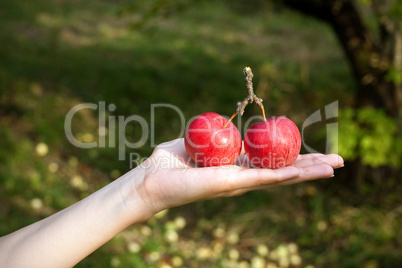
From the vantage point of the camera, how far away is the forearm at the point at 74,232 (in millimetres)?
1804

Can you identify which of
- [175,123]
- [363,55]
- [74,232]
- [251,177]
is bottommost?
[74,232]

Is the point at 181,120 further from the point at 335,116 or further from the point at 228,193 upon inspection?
the point at 228,193

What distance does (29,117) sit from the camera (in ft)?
16.9

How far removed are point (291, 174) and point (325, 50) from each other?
7.57 m

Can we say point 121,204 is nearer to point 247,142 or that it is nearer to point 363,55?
point 247,142

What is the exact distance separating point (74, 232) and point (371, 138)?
2806 millimetres

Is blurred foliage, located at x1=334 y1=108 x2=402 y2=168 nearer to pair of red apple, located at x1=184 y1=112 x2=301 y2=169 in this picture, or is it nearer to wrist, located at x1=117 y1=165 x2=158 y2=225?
pair of red apple, located at x1=184 y1=112 x2=301 y2=169

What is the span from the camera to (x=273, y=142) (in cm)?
216

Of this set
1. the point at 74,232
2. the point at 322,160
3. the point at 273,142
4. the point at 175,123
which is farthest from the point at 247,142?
the point at 175,123

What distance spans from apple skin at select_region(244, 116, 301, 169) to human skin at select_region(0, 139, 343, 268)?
168 millimetres

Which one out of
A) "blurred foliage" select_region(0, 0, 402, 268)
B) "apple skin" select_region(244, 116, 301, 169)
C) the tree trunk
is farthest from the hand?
the tree trunk

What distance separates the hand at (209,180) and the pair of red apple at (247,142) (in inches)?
6.0

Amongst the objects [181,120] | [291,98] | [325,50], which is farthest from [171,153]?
[325,50]

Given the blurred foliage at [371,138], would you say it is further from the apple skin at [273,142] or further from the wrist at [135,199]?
the wrist at [135,199]
